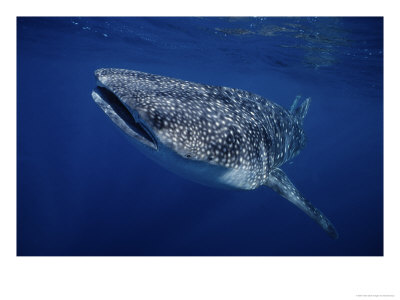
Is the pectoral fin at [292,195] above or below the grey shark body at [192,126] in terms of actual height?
below

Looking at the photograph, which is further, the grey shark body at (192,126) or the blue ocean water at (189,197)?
the blue ocean water at (189,197)

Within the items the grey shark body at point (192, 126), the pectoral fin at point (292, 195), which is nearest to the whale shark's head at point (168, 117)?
the grey shark body at point (192, 126)

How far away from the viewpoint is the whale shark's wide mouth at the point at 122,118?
2746mm

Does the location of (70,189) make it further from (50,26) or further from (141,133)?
(141,133)

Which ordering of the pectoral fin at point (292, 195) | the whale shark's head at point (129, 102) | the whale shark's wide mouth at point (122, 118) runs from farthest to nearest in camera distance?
the pectoral fin at point (292, 195) < the whale shark's wide mouth at point (122, 118) < the whale shark's head at point (129, 102)

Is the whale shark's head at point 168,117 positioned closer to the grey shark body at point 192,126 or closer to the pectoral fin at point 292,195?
the grey shark body at point 192,126

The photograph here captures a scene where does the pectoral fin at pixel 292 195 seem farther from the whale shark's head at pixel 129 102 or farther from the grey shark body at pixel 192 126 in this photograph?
the whale shark's head at pixel 129 102

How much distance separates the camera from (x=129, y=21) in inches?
599

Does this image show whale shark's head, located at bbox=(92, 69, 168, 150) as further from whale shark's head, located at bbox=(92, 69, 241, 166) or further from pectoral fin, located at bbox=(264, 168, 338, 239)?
pectoral fin, located at bbox=(264, 168, 338, 239)

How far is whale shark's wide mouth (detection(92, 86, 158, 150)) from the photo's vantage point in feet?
9.01

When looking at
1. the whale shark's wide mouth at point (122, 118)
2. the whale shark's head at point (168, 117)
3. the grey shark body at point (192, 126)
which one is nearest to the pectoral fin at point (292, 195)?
the grey shark body at point (192, 126)

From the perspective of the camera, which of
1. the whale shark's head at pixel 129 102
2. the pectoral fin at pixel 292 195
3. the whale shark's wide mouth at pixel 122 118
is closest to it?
the whale shark's head at pixel 129 102
